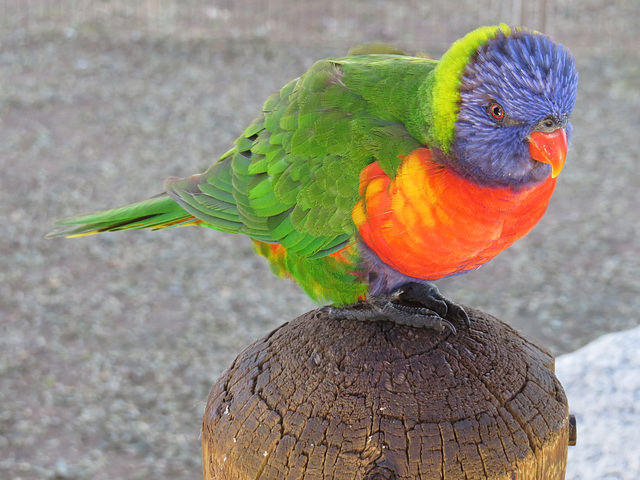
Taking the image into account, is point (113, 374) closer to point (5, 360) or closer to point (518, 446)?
point (5, 360)

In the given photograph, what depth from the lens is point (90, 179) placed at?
600cm

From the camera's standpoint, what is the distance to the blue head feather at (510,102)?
1.62 m

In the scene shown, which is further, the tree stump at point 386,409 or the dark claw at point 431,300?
the dark claw at point 431,300

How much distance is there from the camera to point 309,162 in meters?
2.03

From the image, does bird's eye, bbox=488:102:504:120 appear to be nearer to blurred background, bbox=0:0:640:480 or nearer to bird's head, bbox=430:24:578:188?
bird's head, bbox=430:24:578:188

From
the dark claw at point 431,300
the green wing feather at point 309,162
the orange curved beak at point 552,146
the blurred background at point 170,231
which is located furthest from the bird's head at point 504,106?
the blurred background at point 170,231

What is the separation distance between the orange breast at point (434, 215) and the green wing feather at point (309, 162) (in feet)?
0.17

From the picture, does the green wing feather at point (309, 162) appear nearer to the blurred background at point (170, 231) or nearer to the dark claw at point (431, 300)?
the dark claw at point (431, 300)

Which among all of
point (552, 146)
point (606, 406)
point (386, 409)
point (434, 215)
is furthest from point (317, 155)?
point (606, 406)

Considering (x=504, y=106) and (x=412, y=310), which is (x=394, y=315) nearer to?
(x=412, y=310)

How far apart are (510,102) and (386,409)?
30.5 inches

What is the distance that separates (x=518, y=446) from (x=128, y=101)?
21.5 ft

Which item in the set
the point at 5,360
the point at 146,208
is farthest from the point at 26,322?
the point at 146,208

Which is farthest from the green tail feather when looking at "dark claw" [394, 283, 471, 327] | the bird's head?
the bird's head
